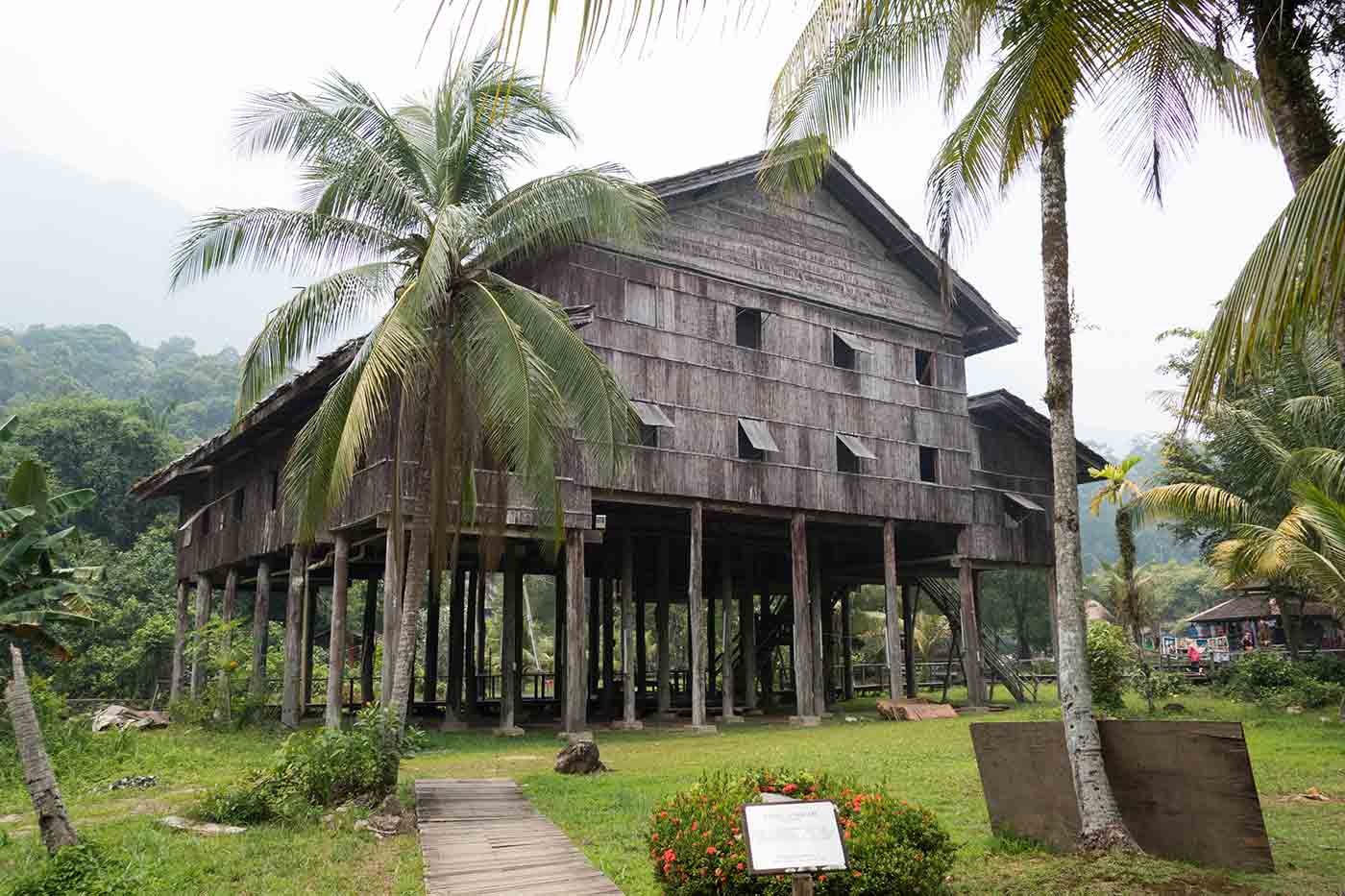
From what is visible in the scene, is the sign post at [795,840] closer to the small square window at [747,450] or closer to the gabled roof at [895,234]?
the small square window at [747,450]

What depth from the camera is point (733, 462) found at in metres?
20.0

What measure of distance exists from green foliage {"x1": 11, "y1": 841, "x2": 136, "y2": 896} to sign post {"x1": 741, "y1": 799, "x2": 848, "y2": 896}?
4935 mm

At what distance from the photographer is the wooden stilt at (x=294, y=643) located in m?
20.4

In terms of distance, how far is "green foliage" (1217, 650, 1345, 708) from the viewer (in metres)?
21.4

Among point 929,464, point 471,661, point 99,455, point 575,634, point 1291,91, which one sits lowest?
point 471,661

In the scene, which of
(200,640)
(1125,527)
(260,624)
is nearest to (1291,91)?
(1125,527)

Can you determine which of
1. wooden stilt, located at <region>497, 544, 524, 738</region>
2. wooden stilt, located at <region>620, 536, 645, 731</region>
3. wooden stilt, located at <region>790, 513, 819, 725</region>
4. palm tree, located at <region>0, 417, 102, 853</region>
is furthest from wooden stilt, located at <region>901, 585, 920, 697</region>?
palm tree, located at <region>0, 417, 102, 853</region>

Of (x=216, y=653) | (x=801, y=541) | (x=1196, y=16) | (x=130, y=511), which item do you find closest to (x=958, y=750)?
(x=801, y=541)

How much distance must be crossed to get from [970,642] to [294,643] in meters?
15.1

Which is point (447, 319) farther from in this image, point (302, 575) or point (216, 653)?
point (216, 653)

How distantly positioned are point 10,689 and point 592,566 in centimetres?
1965

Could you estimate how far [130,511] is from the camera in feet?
144

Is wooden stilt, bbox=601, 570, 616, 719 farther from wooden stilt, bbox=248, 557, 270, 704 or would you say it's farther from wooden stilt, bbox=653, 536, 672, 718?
wooden stilt, bbox=248, 557, 270, 704

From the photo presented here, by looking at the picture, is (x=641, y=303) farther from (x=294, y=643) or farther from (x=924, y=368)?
(x=294, y=643)
